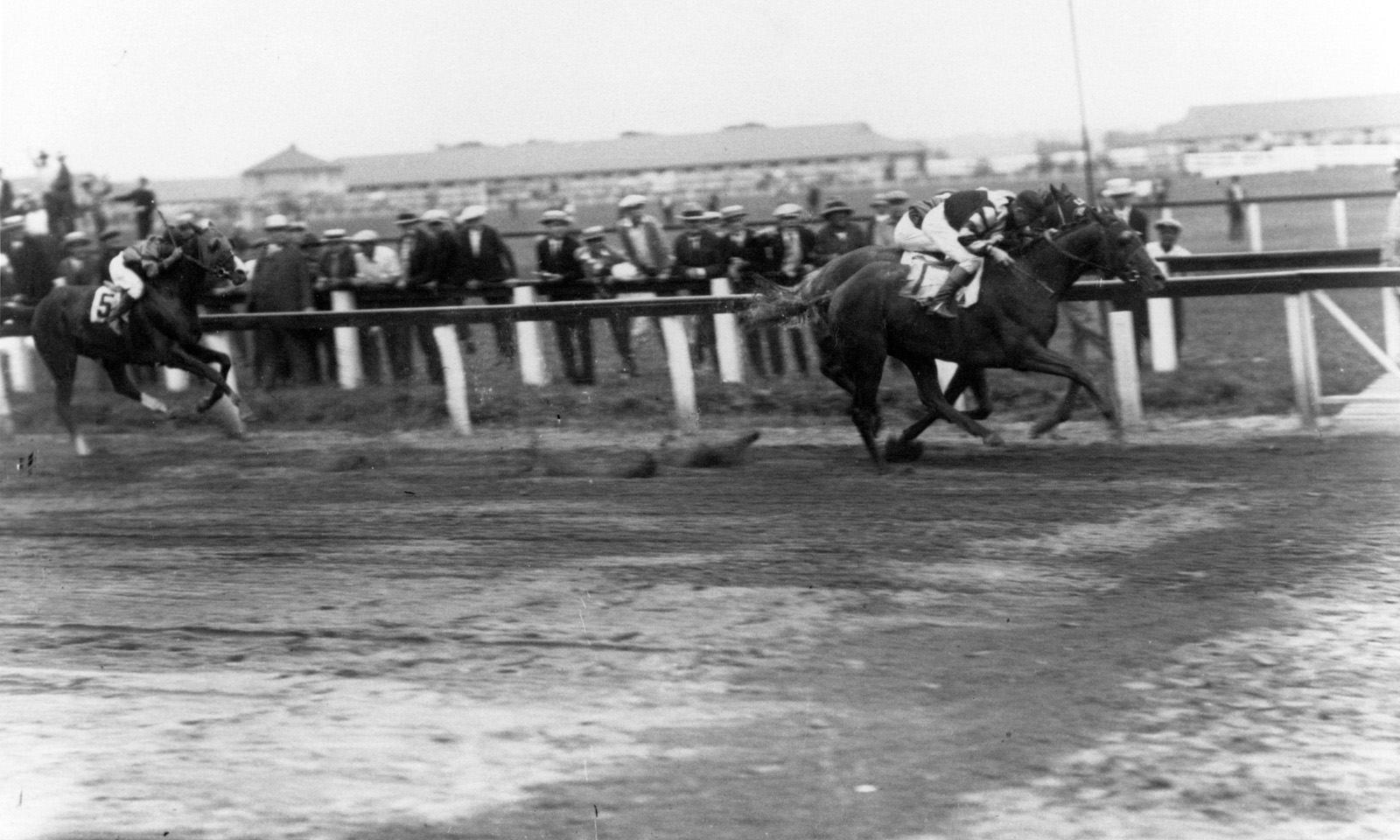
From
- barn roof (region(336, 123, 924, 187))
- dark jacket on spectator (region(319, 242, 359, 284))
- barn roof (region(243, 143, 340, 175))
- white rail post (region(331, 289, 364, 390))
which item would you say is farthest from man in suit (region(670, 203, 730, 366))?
barn roof (region(336, 123, 924, 187))

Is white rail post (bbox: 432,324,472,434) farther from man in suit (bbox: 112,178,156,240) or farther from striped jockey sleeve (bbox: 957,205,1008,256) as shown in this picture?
striped jockey sleeve (bbox: 957,205,1008,256)

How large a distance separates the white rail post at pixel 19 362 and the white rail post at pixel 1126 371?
10640 mm

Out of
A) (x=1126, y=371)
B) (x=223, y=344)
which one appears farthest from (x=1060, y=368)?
(x=223, y=344)

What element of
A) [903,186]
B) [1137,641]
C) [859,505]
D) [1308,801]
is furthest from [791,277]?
[903,186]

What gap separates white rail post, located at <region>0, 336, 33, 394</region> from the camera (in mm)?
16453

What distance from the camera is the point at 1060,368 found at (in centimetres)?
1044

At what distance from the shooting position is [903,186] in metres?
40.5

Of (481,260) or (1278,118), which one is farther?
(1278,118)

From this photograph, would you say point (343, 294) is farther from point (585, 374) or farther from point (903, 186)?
point (903, 186)

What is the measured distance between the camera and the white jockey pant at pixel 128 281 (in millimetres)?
13414

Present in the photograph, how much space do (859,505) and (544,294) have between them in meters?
6.35

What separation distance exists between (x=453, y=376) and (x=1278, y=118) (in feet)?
92.8

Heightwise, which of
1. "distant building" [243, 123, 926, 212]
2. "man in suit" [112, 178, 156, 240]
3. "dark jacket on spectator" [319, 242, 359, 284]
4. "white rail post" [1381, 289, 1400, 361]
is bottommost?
"white rail post" [1381, 289, 1400, 361]

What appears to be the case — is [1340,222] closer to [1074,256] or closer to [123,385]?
[1074,256]
